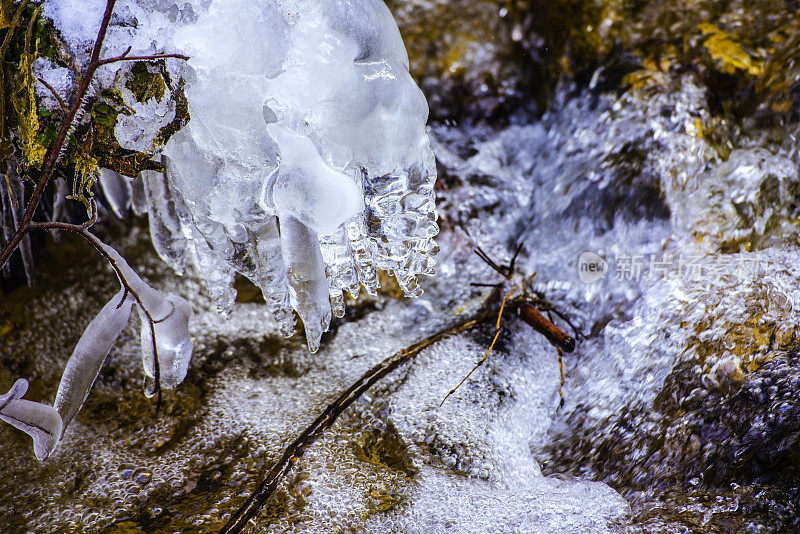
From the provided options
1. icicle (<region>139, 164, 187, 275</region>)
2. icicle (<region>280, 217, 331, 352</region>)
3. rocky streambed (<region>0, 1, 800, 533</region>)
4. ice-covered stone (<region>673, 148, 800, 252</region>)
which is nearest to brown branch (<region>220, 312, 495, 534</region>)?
rocky streambed (<region>0, 1, 800, 533</region>)

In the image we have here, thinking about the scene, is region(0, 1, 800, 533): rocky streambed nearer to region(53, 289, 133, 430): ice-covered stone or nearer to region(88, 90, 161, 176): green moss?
region(53, 289, 133, 430): ice-covered stone

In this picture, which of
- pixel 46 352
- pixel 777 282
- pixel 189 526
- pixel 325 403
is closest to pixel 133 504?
pixel 189 526

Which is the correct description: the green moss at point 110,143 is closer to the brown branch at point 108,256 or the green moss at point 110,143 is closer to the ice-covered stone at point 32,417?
the brown branch at point 108,256

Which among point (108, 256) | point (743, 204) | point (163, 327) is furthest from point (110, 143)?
point (743, 204)

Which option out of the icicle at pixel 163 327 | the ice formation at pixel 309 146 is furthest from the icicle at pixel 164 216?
the icicle at pixel 163 327

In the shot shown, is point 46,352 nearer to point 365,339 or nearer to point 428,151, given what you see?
point 365,339

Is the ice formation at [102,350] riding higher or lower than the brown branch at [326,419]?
higher
